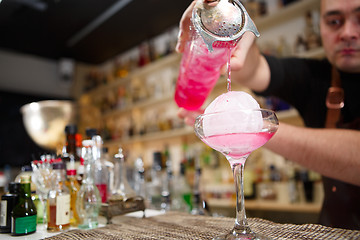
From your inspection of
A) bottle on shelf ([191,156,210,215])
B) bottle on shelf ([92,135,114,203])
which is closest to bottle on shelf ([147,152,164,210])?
bottle on shelf ([191,156,210,215])

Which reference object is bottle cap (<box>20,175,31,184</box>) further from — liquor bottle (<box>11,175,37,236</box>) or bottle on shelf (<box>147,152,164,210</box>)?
bottle on shelf (<box>147,152,164,210</box>)

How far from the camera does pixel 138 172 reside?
5.03 ft

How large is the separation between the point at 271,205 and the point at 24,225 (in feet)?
6.29

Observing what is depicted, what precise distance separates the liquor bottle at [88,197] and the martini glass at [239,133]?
1.52 feet

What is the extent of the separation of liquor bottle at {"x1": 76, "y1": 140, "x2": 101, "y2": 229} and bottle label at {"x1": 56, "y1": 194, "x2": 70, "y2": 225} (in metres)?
0.04

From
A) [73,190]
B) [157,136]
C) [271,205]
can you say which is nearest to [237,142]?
[73,190]

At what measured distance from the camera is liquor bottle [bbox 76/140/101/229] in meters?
0.95

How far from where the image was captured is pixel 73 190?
106 cm

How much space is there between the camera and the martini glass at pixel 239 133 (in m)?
0.62

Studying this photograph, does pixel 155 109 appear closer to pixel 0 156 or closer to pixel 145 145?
pixel 145 145

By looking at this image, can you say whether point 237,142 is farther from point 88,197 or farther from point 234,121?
point 88,197

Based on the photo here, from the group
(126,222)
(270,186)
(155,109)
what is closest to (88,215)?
(126,222)

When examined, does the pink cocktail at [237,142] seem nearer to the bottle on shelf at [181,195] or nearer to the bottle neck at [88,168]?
the bottle neck at [88,168]

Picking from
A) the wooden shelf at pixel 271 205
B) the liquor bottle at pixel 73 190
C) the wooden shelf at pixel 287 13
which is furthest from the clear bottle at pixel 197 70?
the wooden shelf at pixel 287 13
